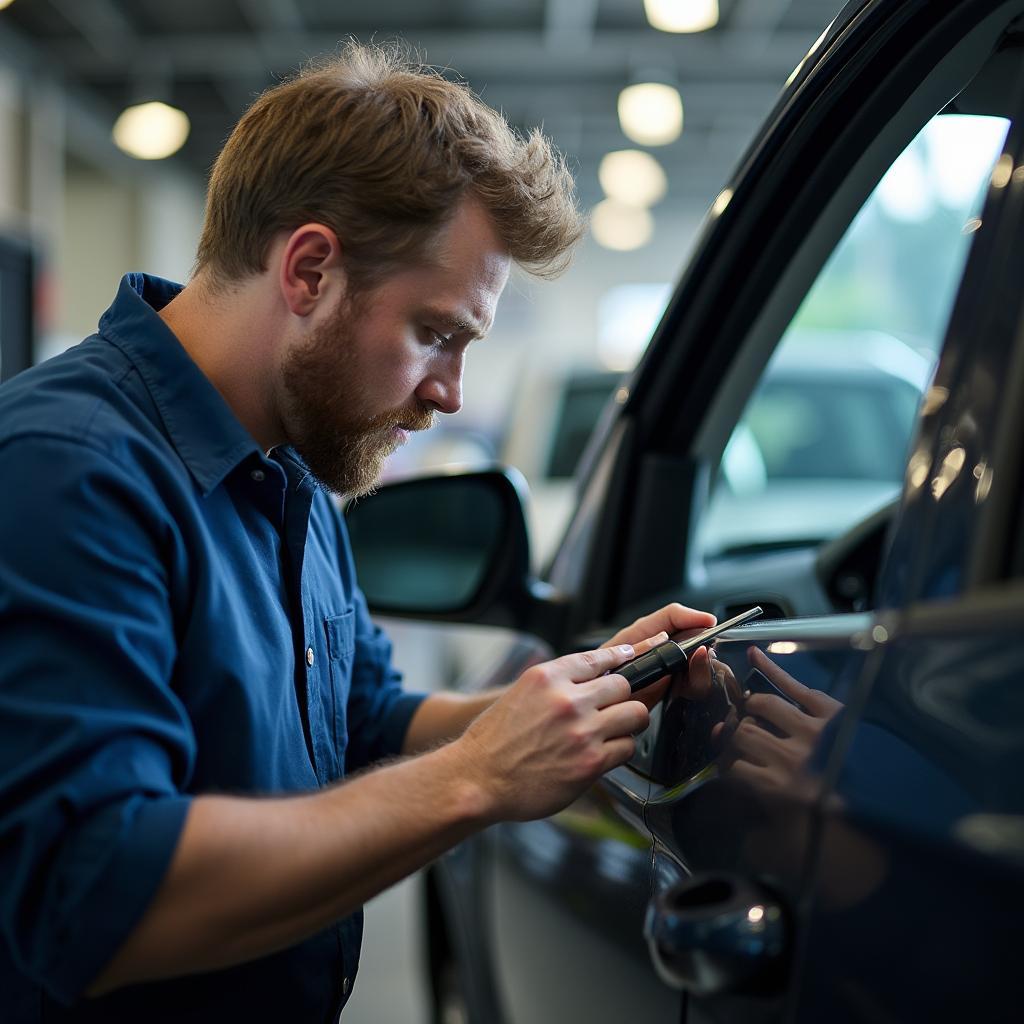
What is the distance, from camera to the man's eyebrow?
4.98ft

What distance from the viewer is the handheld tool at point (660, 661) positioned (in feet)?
3.89

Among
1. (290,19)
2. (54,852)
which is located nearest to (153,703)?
(54,852)

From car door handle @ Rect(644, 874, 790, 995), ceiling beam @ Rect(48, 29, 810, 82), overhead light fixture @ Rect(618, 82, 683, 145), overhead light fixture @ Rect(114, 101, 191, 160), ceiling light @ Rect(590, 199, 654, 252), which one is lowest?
car door handle @ Rect(644, 874, 790, 995)

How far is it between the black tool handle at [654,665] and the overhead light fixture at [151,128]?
894 cm

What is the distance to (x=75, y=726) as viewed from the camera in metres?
1.04

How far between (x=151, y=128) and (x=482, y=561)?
319 inches

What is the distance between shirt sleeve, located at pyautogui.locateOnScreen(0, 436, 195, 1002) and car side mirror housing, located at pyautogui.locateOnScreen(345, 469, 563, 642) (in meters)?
0.83

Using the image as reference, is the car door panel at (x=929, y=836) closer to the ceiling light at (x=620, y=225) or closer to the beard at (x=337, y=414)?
the beard at (x=337, y=414)

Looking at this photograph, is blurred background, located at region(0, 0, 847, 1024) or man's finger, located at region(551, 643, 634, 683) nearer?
man's finger, located at region(551, 643, 634, 683)

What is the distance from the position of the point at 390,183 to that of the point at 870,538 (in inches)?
43.0

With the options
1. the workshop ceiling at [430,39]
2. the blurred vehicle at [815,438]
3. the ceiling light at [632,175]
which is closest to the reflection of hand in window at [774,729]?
the blurred vehicle at [815,438]

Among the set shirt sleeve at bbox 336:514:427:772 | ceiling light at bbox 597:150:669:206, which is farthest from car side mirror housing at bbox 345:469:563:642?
ceiling light at bbox 597:150:669:206

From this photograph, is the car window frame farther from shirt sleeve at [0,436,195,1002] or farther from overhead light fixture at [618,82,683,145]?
overhead light fixture at [618,82,683,145]

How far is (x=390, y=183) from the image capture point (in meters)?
1.45
